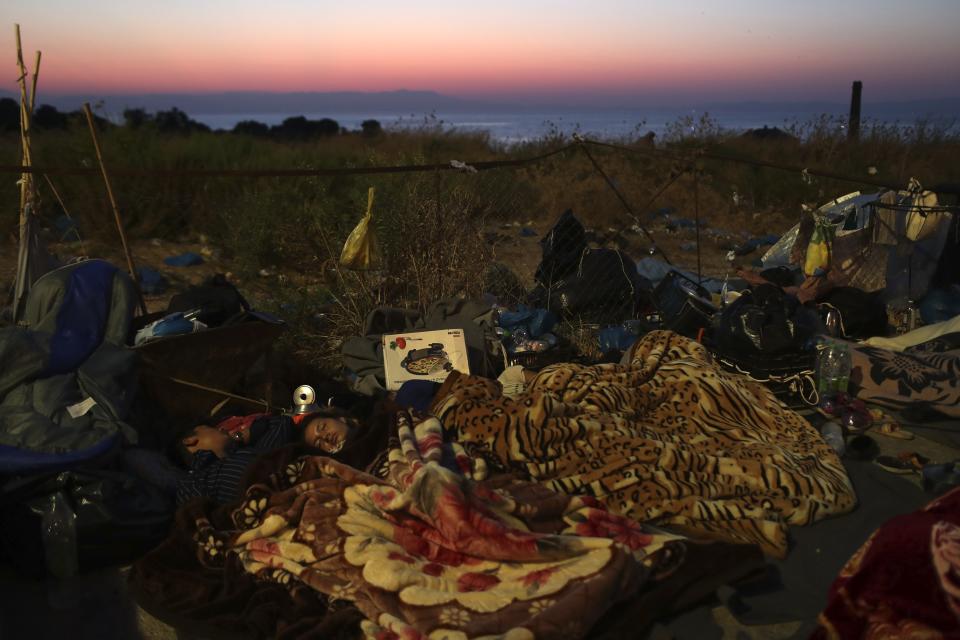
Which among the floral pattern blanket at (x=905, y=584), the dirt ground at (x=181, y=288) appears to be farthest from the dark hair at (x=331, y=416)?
the floral pattern blanket at (x=905, y=584)

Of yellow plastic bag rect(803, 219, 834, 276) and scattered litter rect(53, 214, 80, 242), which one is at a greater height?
yellow plastic bag rect(803, 219, 834, 276)

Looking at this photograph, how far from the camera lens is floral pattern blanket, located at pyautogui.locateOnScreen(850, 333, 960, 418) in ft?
15.8

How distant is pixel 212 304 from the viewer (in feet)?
14.8

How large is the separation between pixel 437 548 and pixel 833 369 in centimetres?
312

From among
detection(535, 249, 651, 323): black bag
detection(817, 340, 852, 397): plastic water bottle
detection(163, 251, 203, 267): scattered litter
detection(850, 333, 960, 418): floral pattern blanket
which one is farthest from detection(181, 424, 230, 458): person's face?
detection(163, 251, 203, 267): scattered litter

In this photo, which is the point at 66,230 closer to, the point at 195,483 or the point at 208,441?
the point at 208,441

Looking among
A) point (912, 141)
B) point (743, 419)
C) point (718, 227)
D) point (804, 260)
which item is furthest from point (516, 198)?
point (912, 141)

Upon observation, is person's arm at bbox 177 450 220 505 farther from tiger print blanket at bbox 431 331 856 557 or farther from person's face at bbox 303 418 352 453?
tiger print blanket at bbox 431 331 856 557

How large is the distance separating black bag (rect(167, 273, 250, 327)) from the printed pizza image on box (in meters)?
0.89

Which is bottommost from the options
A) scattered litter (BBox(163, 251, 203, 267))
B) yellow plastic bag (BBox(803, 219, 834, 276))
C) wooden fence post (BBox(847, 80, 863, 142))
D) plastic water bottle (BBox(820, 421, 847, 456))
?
plastic water bottle (BBox(820, 421, 847, 456))

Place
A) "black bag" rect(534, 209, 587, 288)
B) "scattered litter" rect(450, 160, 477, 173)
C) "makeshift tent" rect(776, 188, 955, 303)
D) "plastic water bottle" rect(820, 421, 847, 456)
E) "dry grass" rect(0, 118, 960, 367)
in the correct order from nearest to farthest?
1. "plastic water bottle" rect(820, 421, 847, 456)
2. "scattered litter" rect(450, 160, 477, 173)
3. "dry grass" rect(0, 118, 960, 367)
4. "makeshift tent" rect(776, 188, 955, 303)
5. "black bag" rect(534, 209, 587, 288)

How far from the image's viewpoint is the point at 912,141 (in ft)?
51.2

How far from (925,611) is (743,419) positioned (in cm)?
Result: 226

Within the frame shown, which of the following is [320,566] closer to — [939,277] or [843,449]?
[843,449]
